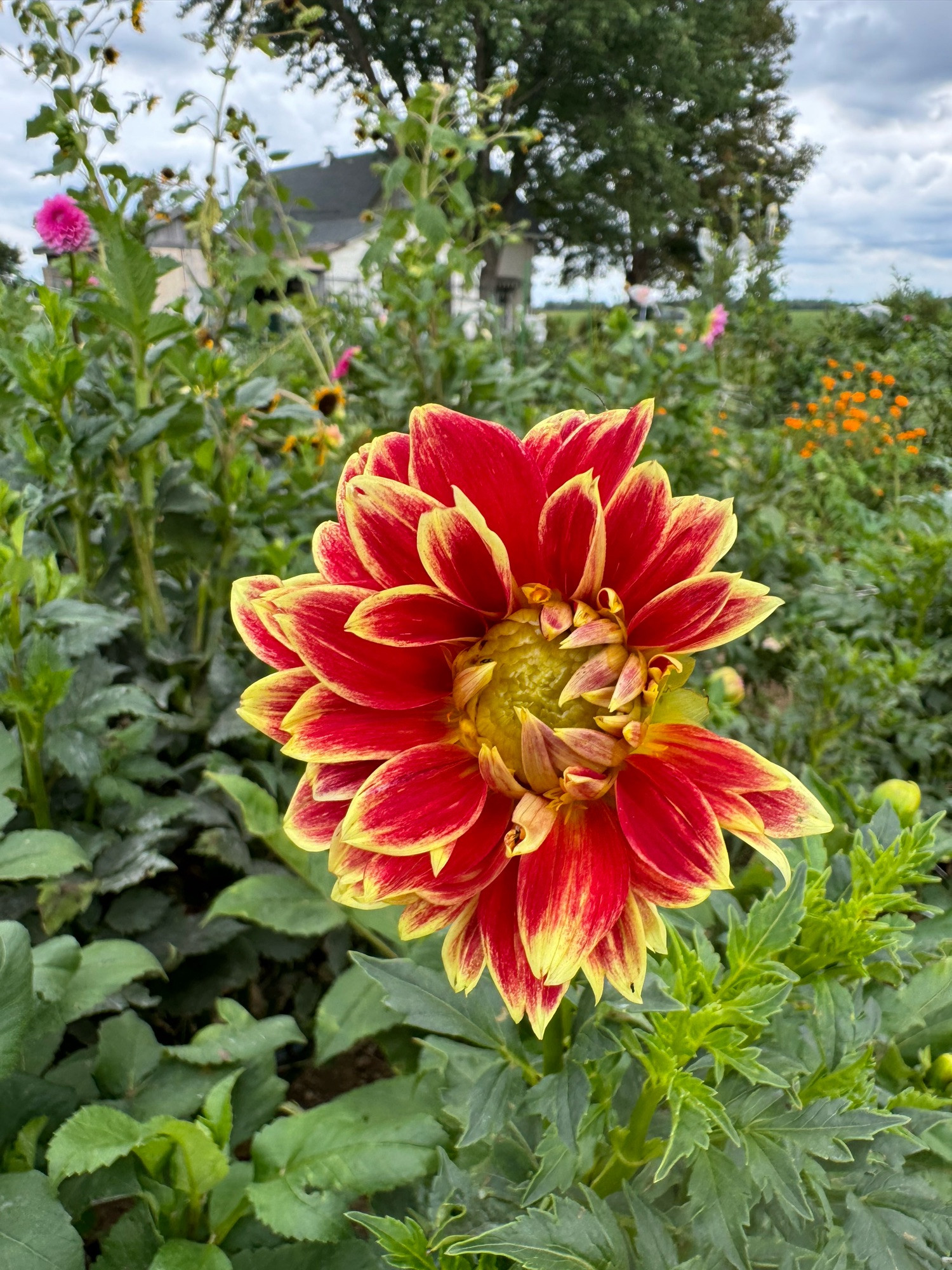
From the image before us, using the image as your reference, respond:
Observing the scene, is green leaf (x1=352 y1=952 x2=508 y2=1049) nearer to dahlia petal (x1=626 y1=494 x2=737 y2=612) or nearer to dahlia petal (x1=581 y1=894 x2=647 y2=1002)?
dahlia petal (x1=581 y1=894 x2=647 y2=1002)

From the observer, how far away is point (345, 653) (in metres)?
0.60

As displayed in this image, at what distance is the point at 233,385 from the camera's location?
1.67 meters

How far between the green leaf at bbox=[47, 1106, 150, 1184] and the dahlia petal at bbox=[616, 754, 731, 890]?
587 mm

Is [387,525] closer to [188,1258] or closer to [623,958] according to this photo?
[623,958]

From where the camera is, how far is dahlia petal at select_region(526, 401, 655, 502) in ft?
1.98

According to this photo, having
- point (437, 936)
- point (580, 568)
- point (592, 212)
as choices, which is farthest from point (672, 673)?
point (592, 212)

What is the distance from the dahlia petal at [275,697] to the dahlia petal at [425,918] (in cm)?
16

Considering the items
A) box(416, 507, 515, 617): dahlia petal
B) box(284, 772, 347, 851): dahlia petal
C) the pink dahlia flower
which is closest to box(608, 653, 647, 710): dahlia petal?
box(416, 507, 515, 617): dahlia petal

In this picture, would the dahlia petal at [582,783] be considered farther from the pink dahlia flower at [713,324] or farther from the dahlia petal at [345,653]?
the pink dahlia flower at [713,324]

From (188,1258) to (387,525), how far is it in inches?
28.2

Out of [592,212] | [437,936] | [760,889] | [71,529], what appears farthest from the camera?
[592,212]

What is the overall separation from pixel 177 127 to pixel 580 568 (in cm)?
240

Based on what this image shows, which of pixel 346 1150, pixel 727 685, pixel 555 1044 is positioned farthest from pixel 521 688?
pixel 727 685

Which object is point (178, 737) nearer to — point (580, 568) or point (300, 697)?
point (300, 697)
